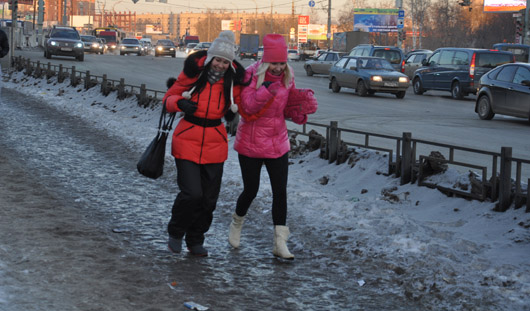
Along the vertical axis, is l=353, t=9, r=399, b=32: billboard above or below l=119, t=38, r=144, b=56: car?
above

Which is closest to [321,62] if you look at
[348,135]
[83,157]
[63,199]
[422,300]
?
[348,135]

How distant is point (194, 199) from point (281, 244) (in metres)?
0.74

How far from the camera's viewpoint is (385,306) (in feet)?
16.1

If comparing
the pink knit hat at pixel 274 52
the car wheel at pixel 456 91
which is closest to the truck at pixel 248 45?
the car wheel at pixel 456 91

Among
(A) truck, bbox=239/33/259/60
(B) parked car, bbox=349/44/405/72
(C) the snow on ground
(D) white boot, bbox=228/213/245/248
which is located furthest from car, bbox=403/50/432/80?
(A) truck, bbox=239/33/259/60

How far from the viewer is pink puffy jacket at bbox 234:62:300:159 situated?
5.62m

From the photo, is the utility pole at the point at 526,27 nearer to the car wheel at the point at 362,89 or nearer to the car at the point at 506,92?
the car wheel at the point at 362,89

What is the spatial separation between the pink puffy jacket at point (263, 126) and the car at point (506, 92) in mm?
12203

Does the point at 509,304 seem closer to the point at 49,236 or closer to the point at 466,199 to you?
the point at 466,199

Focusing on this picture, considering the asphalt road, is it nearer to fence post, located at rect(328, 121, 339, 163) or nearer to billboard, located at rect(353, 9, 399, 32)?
fence post, located at rect(328, 121, 339, 163)

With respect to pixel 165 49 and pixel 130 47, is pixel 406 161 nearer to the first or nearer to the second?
pixel 130 47

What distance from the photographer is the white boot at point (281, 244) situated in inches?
234

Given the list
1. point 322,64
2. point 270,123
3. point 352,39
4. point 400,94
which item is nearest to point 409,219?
point 270,123

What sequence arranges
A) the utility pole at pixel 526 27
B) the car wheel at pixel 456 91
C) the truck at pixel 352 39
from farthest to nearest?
the truck at pixel 352 39
the utility pole at pixel 526 27
the car wheel at pixel 456 91
